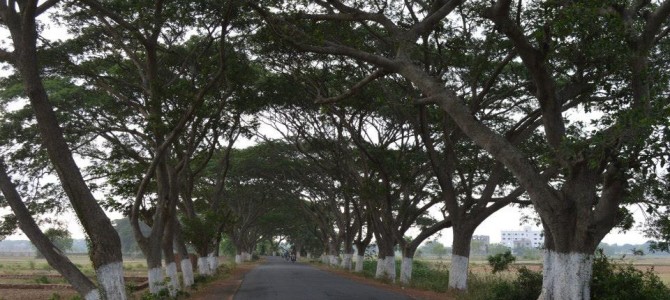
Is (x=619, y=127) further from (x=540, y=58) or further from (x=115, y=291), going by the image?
(x=115, y=291)

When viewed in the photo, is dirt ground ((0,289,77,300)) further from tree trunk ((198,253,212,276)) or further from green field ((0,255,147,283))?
green field ((0,255,147,283))

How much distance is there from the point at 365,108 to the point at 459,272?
602 centimetres

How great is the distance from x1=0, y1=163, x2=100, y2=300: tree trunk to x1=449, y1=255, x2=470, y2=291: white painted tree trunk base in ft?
38.1

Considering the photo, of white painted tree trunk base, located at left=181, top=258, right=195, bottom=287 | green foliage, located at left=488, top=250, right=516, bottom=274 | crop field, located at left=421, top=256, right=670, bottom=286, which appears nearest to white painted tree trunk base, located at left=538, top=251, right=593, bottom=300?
crop field, located at left=421, top=256, right=670, bottom=286

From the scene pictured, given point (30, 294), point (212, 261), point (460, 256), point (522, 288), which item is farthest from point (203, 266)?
point (522, 288)

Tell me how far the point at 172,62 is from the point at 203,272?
10.2m

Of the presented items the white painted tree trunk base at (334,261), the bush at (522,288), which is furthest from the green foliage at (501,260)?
the white painted tree trunk base at (334,261)

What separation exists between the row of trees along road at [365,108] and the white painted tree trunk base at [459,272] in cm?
9

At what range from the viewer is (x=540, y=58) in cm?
1033

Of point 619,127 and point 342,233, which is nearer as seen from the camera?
point 619,127

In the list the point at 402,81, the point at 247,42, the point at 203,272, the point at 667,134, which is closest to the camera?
the point at 667,134

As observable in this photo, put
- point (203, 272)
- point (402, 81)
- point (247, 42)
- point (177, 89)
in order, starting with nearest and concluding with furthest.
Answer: point (177, 89) → point (247, 42) → point (402, 81) → point (203, 272)

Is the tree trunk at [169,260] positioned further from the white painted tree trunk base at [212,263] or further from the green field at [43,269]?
the green field at [43,269]

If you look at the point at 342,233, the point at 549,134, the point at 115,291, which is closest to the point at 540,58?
the point at 549,134
